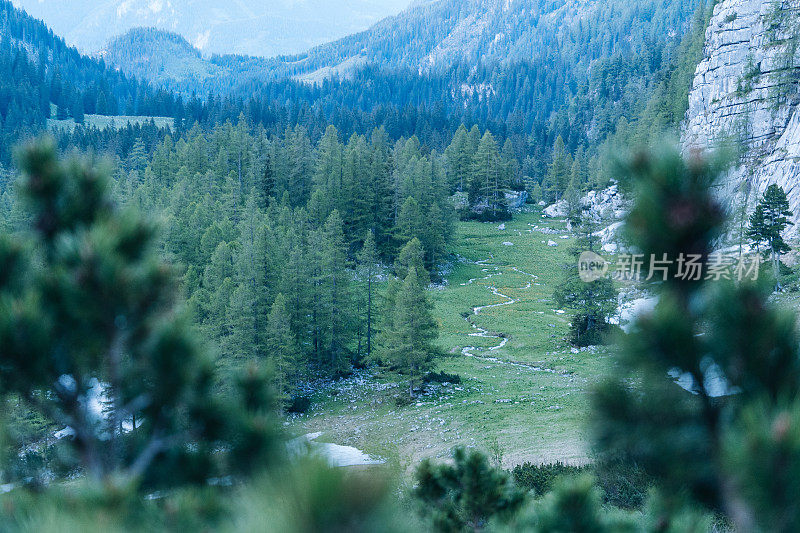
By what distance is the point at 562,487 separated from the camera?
12.8 feet

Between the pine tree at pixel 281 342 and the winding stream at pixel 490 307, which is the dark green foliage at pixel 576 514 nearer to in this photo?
the pine tree at pixel 281 342

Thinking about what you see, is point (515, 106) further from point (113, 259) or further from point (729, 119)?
point (113, 259)

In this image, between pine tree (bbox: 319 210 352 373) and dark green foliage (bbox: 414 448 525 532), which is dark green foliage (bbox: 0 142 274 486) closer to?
dark green foliage (bbox: 414 448 525 532)

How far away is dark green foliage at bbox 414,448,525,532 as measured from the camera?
5.73 meters

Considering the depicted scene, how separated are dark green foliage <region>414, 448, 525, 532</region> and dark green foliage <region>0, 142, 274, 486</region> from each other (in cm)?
273

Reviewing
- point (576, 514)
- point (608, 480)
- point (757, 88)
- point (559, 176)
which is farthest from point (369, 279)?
point (559, 176)

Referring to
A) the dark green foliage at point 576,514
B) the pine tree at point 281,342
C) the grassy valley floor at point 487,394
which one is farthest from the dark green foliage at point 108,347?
the pine tree at point 281,342

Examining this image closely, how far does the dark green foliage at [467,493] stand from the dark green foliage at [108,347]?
8.96ft

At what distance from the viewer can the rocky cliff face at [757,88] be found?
154 feet

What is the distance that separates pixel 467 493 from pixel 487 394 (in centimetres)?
2160

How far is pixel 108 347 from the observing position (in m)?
3.62

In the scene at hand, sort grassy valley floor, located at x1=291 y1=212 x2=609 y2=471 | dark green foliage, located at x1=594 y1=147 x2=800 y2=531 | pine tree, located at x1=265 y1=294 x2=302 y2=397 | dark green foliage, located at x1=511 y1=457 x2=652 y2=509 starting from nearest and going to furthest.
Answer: dark green foliage, located at x1=594 y1=147 x2=800 y2=531 < dark green foliage, located at x1=511 y1=457 x2=652 y2=509 < grassy valley floor, located at x1=291 y1=212 x2=609 y2=471 < pine tree, located at x1=265 y1=294 x2=302 y2=397

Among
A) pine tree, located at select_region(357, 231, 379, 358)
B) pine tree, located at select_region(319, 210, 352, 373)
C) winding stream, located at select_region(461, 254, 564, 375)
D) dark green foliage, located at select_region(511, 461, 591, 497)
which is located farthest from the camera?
pine tree, located at select_region(357, 231, 379, 358)

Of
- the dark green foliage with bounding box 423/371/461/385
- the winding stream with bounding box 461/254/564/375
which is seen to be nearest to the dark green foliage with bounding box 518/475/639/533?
the dark green foliage with bounding box 423/371/461/385
